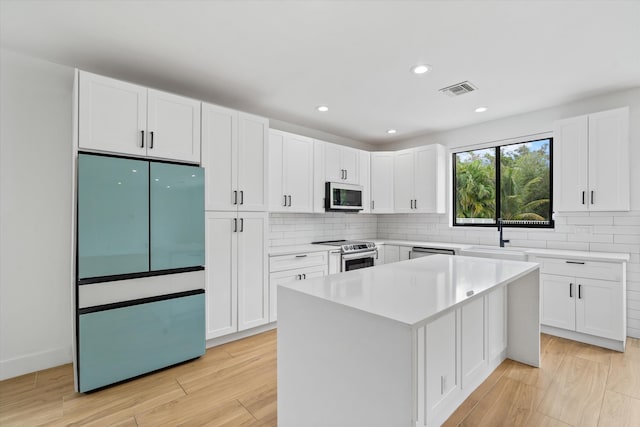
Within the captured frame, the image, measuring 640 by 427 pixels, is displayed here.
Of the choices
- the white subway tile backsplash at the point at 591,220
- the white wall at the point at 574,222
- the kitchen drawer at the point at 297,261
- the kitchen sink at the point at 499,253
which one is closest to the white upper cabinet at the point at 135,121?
the kitchen drawer at the point at 297,261

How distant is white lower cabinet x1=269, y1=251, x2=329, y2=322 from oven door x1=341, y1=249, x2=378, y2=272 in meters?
0.30

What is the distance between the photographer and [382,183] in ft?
16.2

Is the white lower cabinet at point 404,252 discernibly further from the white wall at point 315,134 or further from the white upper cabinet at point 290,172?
the white wall at point 315,134

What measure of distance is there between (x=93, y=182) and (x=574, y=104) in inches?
193

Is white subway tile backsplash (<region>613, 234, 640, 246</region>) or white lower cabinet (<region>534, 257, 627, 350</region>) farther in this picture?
white subway tile backsplash (<region>613, 234, 640, 246</region>)

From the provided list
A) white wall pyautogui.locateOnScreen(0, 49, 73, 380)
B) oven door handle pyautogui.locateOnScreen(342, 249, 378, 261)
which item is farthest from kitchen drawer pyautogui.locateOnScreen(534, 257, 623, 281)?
white wall pyautogui.locateOnScreen(0, 49, 73, 380)

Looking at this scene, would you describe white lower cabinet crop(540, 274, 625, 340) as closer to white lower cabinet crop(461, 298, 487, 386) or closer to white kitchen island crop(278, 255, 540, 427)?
white kitchen island crop(278, 255, 540, 427)

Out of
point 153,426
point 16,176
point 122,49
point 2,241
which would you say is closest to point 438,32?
point 122,49

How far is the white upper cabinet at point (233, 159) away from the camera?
2.93 metres

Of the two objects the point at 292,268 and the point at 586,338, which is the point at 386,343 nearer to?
the point at 292,268

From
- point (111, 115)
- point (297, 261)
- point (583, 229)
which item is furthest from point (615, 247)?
point (111, 115)

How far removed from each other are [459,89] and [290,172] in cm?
211

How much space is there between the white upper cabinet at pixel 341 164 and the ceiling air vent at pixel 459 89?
1668 mm

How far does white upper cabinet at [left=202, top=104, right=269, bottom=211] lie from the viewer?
2.93 m
